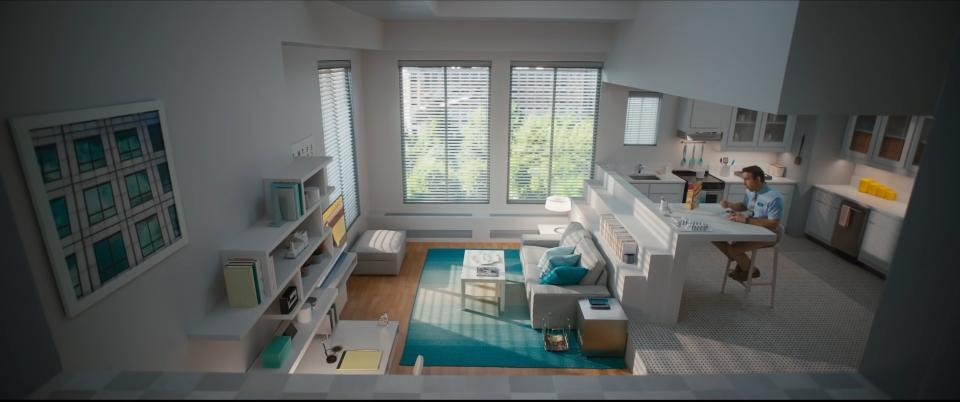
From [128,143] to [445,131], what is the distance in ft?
16.9

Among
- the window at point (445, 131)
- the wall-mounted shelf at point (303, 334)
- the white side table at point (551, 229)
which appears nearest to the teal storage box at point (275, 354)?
the wall-mounted shelf at point (303, 334)

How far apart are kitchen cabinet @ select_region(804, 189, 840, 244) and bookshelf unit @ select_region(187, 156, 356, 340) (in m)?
6.42

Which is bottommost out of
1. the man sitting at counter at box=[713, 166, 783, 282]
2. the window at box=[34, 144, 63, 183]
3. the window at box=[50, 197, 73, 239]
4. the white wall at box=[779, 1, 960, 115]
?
the man sitting at counter at box=[713, 166, 783, 282]

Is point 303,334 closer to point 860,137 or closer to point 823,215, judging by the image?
point 823,215

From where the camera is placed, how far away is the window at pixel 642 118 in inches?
268

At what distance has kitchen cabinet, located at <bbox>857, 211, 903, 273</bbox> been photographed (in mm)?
5211

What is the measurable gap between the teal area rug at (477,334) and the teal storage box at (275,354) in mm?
1451

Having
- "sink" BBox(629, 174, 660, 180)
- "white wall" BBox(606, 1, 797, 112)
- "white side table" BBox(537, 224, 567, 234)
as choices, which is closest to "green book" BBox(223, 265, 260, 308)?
"white wall" BBox(606, 1, 797, 112)

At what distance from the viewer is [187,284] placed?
2240 millimetres

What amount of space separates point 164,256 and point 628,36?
527 cm

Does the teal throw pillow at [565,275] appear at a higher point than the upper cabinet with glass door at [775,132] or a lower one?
lower

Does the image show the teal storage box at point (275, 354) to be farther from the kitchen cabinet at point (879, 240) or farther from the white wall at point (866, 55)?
the kitchen cabinet at point (879, 240)

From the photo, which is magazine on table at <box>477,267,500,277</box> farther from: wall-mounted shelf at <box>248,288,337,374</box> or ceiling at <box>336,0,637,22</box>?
ceiling at <box>336,0,637,22</box>

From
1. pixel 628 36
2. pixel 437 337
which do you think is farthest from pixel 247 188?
pixel 628 36
